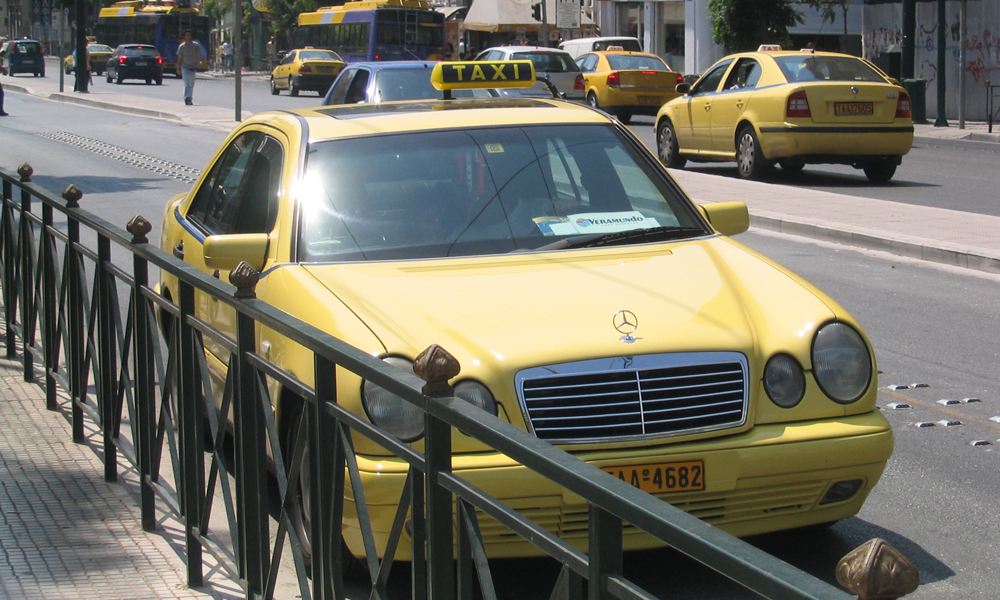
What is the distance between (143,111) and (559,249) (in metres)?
29.5

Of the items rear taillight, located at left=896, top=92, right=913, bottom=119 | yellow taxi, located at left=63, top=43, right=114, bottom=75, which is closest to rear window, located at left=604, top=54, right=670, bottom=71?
rear taillight, located at left=896, top=92, right=913, bottom=119

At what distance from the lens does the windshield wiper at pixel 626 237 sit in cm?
471

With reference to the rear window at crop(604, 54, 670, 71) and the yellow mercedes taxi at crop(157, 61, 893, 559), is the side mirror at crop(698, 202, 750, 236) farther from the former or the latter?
the rear window at crop(604, 54, 670, 71)

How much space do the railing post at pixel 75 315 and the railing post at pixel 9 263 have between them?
1411mm

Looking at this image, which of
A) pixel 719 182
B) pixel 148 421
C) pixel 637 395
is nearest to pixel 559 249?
pixel 637 395

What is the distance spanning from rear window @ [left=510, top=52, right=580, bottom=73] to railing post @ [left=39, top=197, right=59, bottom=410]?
22639 millimetres

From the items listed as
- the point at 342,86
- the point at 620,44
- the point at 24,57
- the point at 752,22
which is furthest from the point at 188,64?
the point at 24,57

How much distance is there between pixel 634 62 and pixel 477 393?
25.5 m

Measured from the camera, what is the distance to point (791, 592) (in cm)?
144

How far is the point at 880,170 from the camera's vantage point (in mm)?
16375

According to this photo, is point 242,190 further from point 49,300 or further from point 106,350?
point 49,300

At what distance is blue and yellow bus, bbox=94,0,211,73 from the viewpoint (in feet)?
218

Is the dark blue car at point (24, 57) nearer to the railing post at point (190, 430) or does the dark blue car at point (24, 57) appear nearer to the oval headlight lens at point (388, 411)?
the railing post at point (190, 430)

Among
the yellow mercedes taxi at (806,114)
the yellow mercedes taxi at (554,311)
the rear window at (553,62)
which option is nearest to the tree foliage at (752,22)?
the rear window at (553,62)
